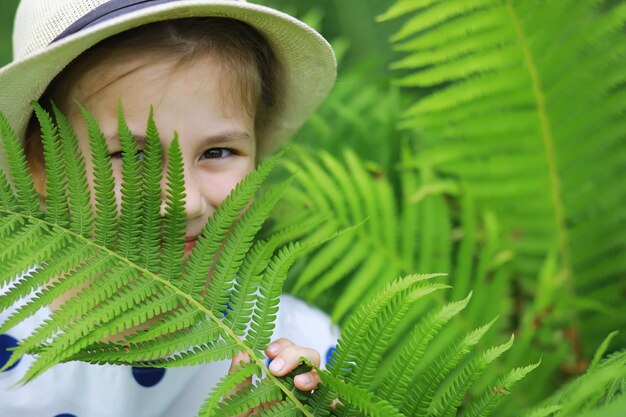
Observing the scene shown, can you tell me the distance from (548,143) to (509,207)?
21cm

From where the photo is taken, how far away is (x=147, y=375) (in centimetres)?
143

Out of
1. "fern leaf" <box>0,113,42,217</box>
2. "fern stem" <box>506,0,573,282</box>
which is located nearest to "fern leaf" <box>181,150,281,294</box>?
"fern leaf" <box>0,113,42,217</box>

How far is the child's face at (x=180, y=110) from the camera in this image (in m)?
1.17

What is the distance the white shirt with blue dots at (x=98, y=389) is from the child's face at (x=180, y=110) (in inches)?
13.6

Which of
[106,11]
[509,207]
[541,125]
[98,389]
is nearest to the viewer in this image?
[106,11]

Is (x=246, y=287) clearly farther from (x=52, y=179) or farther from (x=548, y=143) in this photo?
(x=548, y=143)

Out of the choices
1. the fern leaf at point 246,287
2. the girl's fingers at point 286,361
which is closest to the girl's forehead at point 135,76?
the fern leaf at point 246,287

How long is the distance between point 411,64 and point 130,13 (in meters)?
0.83

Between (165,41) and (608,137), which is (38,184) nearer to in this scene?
(165,41)

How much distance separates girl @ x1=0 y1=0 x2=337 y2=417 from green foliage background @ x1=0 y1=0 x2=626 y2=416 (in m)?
0.38

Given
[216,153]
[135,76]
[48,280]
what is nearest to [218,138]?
[216,153]

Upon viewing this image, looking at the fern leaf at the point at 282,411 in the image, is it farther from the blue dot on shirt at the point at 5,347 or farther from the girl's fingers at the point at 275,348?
the blue dot on shirt at the point at 5,347

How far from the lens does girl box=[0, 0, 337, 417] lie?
1.13m

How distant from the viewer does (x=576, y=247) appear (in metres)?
1.84
